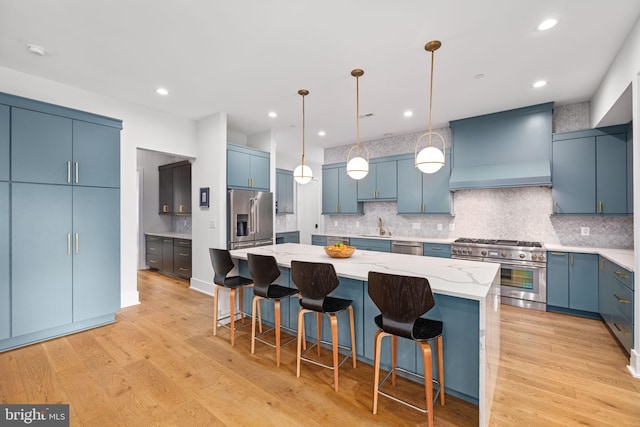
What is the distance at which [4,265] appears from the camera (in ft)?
8.48

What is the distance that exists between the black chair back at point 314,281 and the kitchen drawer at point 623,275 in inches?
101

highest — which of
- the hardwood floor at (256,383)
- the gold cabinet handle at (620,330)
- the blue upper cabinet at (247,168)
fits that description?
the blue upper cabinet at (247,168)

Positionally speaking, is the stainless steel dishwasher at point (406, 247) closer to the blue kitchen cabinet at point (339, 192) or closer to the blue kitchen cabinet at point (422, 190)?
the blue kitchen cabinet at point (422, 190)

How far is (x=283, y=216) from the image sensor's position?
704cm

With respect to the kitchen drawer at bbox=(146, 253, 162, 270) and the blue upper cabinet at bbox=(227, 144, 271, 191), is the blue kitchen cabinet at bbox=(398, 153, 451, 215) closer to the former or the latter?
the blue upper cabinet at bbox=(227, 144, 271, 191)

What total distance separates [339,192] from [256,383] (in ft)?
13.9

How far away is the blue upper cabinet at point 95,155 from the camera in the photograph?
118 inches

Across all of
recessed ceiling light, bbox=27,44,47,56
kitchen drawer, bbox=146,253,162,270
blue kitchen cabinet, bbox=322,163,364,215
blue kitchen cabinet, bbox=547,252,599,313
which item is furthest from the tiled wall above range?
recessed ceiling light, bbox=27,44,47,56

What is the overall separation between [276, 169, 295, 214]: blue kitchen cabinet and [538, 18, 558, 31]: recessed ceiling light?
516 centimetres

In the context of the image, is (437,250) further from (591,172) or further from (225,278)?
→ (225,278)

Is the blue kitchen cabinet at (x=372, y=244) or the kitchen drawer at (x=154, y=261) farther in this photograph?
the kitchen drawer at (x=154, y=261)

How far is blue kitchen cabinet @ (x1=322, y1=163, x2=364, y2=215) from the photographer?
5.73 metres

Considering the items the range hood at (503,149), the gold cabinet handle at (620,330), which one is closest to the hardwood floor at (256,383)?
the gold cabinet handle at (620,330)

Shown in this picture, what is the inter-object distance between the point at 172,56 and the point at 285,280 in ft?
8.24
